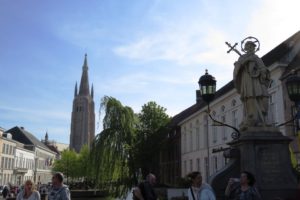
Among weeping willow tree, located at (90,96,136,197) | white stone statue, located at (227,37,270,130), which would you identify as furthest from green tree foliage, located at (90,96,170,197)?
white stone statue, located at (227,37,270,130)

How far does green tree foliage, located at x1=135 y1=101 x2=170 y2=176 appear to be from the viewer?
146ft

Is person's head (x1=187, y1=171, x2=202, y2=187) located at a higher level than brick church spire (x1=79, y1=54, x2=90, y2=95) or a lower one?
lower

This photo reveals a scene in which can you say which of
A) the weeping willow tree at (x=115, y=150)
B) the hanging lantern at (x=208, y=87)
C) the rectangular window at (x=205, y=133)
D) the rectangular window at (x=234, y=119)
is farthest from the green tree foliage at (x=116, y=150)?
the hanging lantern at (x=208, y=87)

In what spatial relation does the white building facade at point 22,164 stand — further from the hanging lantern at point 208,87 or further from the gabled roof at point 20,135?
the hanging lantern at point 208,87

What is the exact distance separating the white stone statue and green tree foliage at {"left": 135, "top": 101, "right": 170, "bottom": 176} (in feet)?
105

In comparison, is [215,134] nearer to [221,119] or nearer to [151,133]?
[221,119]

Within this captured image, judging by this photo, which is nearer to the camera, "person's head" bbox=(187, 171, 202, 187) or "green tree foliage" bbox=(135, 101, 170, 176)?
"person's head" bbox=(187, 171, 202, 187)

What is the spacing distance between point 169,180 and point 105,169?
91.3 feet

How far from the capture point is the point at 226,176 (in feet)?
32.6

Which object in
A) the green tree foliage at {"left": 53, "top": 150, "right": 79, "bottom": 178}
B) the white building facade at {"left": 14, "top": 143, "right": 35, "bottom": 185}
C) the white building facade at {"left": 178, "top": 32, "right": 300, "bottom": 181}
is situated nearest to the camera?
the white building facade at {"left": 178, "top": 32, "right": 300, "bottom": 181}

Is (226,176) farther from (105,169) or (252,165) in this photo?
(105,169)

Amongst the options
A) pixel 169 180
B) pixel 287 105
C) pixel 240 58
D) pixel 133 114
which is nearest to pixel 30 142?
pixel 169 180

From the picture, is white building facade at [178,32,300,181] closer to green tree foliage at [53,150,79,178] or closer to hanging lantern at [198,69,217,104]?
hanging lantern at [198,69,217,104]

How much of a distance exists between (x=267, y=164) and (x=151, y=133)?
3844 centimetres
